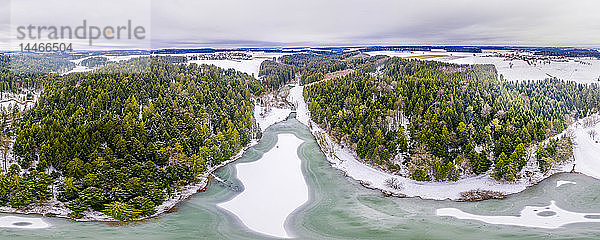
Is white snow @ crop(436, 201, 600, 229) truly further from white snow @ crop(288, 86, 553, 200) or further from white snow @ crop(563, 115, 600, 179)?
white snow @ crop(563, 115, 600, 179)

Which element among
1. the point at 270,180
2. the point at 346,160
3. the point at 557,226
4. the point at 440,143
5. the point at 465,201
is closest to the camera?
the point at 557,226

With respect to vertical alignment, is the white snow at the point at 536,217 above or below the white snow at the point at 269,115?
below

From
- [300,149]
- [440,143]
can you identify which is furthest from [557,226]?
[300,149]

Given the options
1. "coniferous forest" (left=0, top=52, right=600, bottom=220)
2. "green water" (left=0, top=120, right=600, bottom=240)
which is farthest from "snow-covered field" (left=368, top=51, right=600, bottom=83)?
"green water" (left=0, top=120, right=600, bottom=240)

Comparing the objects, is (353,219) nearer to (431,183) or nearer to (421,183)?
(421,183)

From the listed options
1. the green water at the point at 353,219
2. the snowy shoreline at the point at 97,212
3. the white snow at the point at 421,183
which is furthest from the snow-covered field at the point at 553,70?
the snowy shoreline at the point at 97,212

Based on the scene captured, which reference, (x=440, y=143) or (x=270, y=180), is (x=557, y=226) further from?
(x=270, y=180)

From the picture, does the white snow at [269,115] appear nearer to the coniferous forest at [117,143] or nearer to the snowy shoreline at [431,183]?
the coniferous forest at [117,143]
